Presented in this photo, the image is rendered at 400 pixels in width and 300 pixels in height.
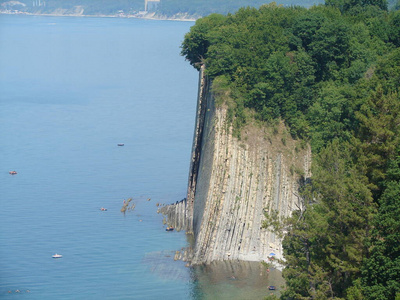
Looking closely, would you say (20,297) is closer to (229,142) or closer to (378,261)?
(229,142)

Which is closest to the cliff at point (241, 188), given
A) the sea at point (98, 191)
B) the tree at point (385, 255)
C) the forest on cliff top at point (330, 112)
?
the forest on cliff top at point (330, 112)

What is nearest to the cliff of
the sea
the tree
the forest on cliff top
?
the forest on cliff top

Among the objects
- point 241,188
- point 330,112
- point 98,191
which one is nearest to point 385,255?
point 241,188

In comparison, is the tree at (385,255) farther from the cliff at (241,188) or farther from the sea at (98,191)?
the cliff at (241,188)

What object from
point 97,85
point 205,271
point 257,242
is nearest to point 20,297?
point 205,271

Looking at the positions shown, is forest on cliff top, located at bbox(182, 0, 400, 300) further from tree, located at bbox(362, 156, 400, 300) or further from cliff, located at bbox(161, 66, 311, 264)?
cliff, located at bbox(161, 66, 311, 264)

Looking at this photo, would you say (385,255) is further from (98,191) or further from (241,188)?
(98,191)
